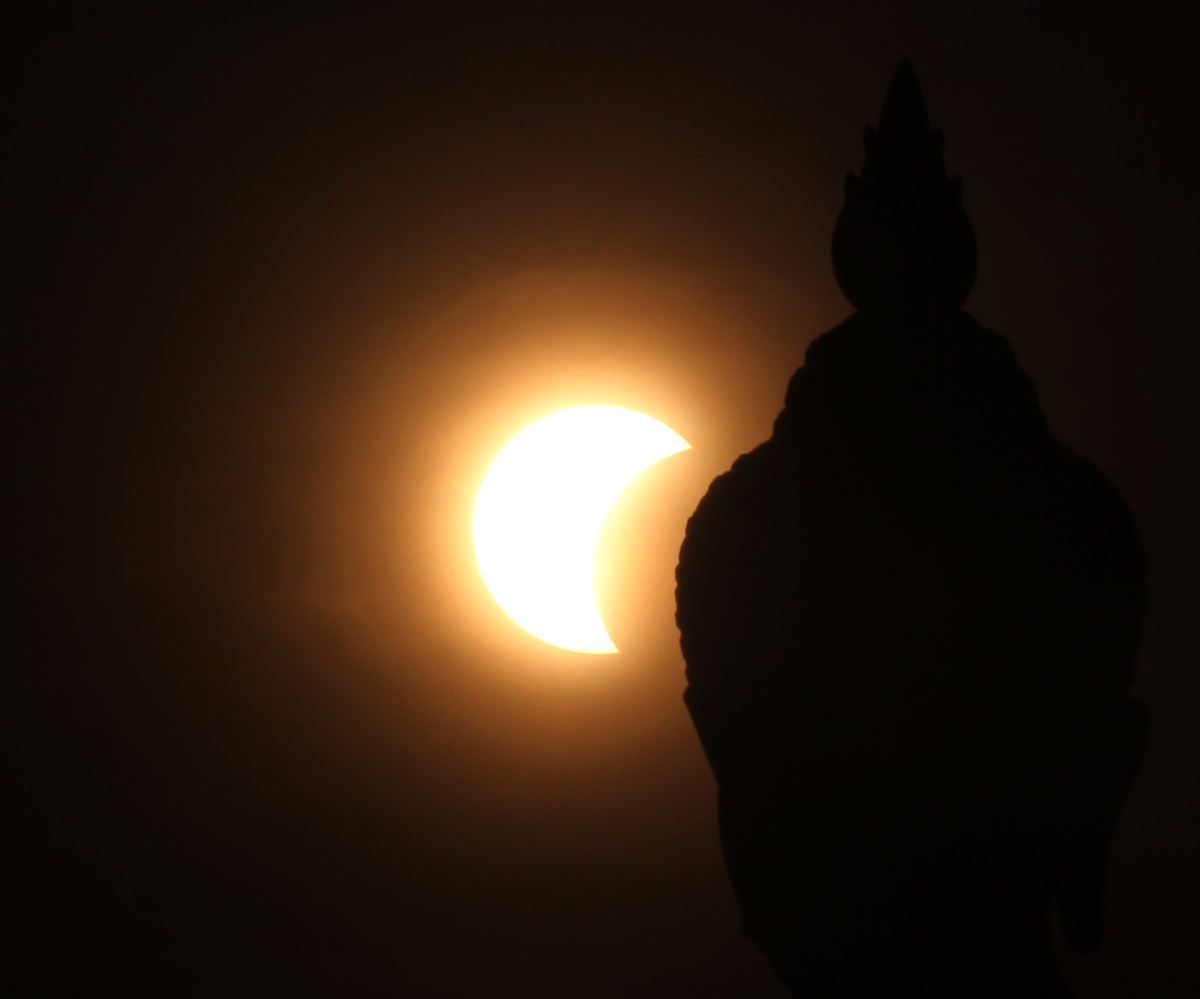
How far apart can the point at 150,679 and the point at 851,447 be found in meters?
1.68

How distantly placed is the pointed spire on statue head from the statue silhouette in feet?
0.10

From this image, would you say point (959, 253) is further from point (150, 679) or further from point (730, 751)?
point (150, 679)

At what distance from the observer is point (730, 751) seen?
93cm

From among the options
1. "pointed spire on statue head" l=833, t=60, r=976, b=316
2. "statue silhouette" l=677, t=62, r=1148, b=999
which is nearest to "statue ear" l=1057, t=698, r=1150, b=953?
"statue silhouette" l=677, t=62, r=1148, b=999

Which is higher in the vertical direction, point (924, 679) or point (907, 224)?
point (907, 224)

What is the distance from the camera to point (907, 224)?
0.95 m

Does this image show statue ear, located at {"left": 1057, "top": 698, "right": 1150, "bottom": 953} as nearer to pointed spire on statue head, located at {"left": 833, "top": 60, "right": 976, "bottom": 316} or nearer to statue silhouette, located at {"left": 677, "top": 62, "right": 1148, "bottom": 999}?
statue silhouette, located at {"left": 677, "top": 62, "right": 1148, "bottom": 999}

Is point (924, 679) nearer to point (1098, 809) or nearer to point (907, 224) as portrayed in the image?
point (1098, 809)

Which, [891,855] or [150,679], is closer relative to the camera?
[891,855]

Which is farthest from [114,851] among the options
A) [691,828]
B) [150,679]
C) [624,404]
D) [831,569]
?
[831,569]

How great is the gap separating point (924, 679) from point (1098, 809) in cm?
20

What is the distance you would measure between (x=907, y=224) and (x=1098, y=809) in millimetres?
586

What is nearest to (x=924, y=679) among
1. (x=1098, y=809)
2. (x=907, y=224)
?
(x=1098, y=809)

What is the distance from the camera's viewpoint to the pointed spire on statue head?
3.10 ft
